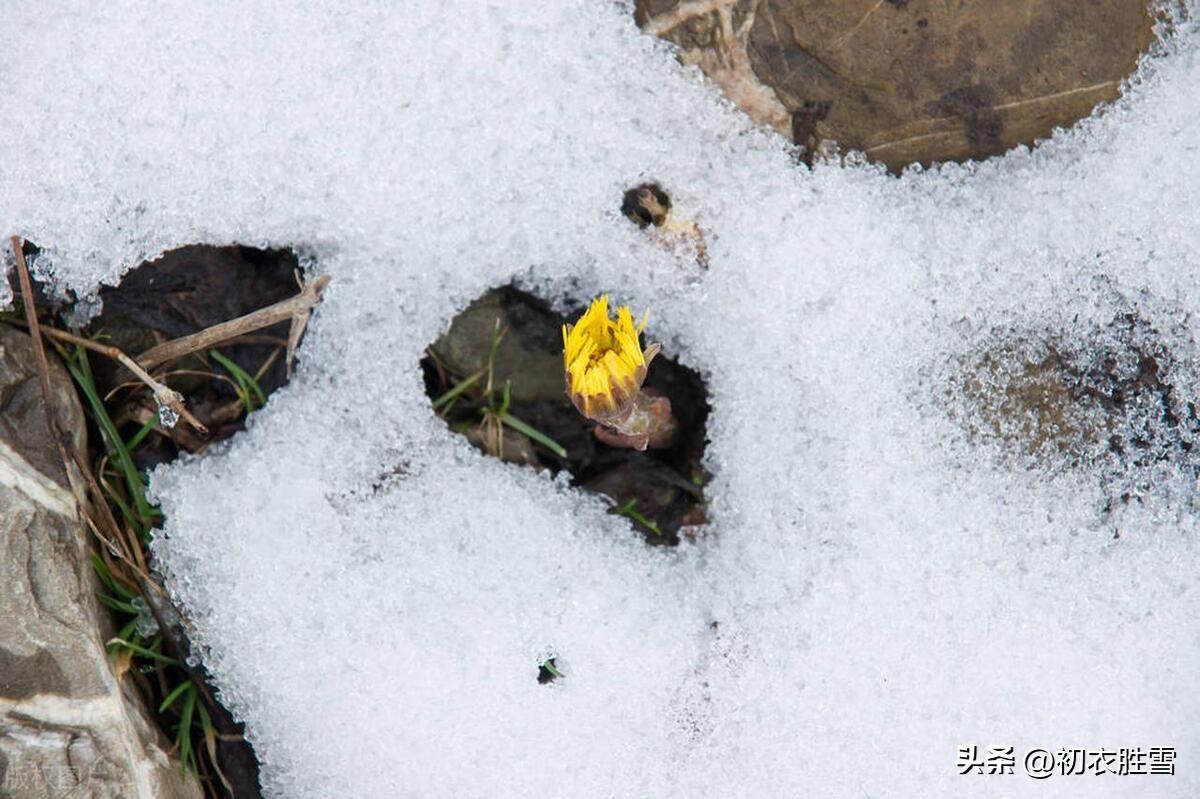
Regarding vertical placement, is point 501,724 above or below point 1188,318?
below

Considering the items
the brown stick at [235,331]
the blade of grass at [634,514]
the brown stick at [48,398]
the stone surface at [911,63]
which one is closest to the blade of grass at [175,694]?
the brown stick at [48,398]

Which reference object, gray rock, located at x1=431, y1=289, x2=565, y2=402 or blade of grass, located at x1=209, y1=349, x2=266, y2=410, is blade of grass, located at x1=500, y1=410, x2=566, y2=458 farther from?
blade of grass, located at x1=209, y1=349, x2=266, y2=410

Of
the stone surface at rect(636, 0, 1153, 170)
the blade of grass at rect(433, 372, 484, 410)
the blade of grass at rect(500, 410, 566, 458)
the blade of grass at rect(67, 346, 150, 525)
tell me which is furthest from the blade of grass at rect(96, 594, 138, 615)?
the stone surface at rect(636, 0, 1153, 170)

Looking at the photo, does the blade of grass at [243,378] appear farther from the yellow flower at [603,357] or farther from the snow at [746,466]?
the yellow flower at [603,357]

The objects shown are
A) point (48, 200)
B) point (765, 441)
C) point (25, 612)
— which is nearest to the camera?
point (25, 612)

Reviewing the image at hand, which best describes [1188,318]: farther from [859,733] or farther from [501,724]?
[501,724]

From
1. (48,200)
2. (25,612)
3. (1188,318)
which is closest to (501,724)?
(25,612)

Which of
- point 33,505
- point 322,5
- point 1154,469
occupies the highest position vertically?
point 322,5
